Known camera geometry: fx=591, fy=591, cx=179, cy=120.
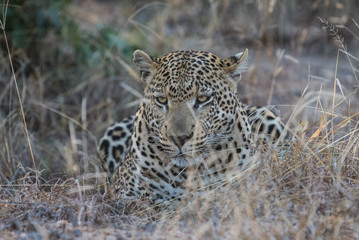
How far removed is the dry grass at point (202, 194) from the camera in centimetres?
408

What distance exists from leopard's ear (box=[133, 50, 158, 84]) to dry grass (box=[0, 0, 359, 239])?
1036mm

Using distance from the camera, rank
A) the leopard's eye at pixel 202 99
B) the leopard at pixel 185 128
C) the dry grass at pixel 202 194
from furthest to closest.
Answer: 1. the leopard's eye at pixel 202 99
2. the leopard at pixel 185 128
3. the dry grass at pixel 202 194

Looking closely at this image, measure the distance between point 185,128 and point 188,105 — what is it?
22cm

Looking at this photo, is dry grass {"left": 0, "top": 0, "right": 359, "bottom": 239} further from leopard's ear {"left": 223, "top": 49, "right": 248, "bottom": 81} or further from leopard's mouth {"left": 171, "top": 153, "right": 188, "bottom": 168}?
leopard's ear {"left": 223, "top": 49, "right": 248, "bottom": 81}

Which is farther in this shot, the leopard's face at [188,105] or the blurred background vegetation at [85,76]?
the blurred background vegetation at [85,76]

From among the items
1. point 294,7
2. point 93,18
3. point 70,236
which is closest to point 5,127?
point 70,236

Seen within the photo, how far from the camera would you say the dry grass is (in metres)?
4.08

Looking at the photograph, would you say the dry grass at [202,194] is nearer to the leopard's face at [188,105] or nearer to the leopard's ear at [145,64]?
the leopard's face at [188,105]

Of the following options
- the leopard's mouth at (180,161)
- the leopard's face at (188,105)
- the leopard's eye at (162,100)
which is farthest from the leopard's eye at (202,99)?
the leopard's mouth at (180,161)

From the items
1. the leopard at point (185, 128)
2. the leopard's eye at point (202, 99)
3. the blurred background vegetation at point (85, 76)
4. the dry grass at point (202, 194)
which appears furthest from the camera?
the blurred background vegetation at point (85, 76)

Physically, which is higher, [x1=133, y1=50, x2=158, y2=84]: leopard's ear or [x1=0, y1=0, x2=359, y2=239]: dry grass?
[x1=133, y1=50, x2=158, y2=84]: leopard's ear

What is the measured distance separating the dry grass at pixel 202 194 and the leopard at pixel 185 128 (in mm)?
306

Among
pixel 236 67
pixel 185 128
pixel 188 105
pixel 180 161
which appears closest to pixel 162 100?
pixel 188 105

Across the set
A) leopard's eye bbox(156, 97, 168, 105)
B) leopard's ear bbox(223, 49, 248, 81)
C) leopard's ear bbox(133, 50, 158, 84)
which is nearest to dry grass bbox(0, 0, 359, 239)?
leopard's ear bbox(223, 49, 248, 81)
